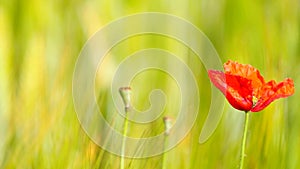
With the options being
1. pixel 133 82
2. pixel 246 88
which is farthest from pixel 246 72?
pixel 133 82

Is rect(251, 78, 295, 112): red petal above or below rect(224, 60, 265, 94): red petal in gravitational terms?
below

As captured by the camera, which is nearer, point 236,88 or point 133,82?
point 236,88

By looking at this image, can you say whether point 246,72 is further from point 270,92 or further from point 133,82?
point 133,82

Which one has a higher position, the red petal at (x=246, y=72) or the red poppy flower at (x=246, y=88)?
the red petal at (x=246, y=72)

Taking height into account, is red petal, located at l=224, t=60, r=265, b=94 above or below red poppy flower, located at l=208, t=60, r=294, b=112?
above

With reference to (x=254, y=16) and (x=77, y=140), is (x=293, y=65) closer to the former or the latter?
(x=254, y=16)
